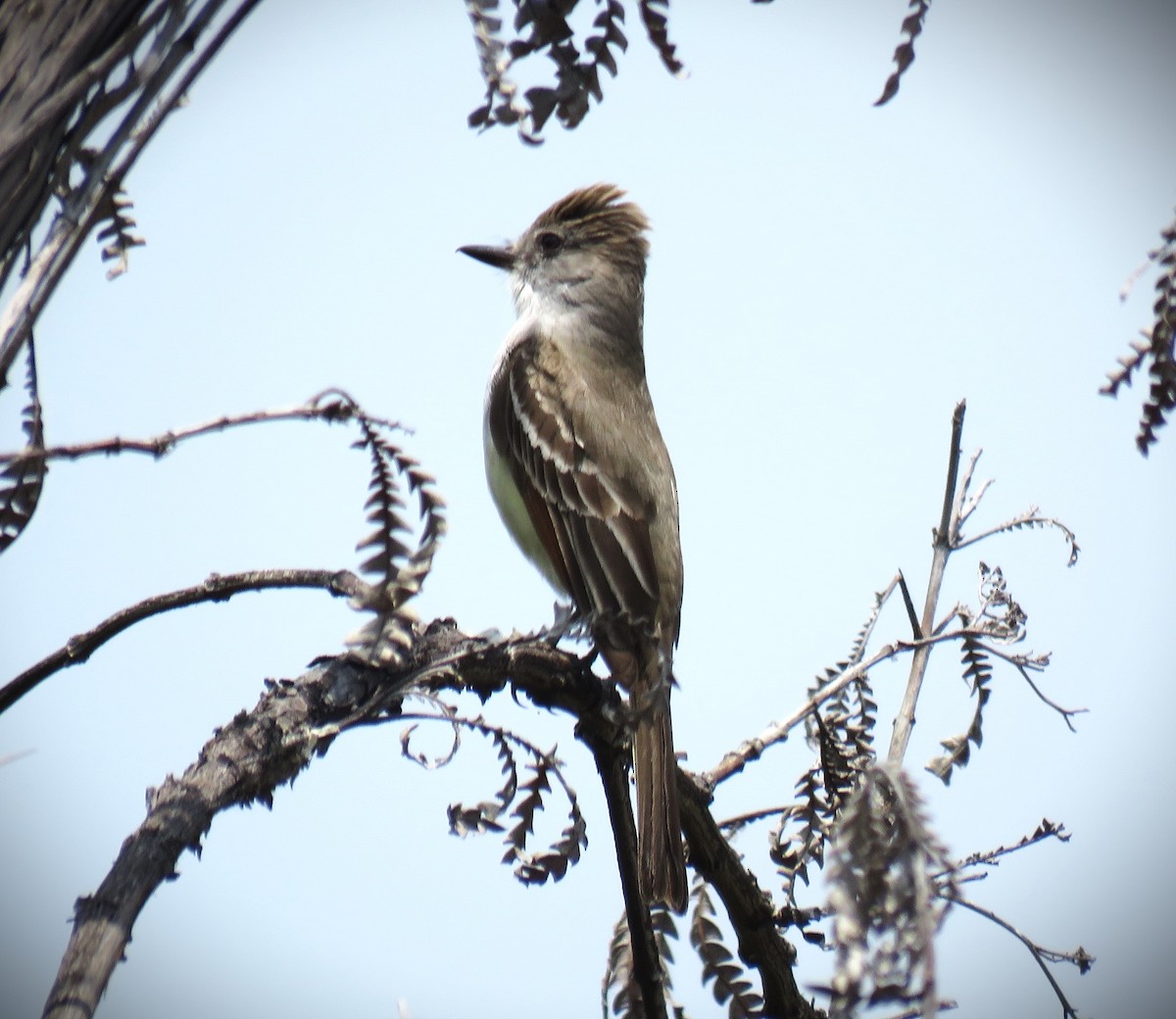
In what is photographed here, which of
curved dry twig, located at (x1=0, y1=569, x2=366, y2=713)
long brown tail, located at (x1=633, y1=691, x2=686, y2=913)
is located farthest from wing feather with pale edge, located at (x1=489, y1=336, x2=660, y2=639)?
curved dry twig, located at (x1=0, y1=569, x2=366, y2=713)

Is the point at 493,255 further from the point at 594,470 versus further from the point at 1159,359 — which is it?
the point at 1159,359

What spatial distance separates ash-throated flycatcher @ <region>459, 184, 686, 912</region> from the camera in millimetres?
4484

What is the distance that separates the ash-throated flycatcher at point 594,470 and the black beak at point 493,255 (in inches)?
11.1

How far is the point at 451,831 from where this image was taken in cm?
257

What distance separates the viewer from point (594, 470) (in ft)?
16.3

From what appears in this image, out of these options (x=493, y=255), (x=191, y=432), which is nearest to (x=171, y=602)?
(x=191, y=432)

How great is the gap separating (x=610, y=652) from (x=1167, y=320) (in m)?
2.18

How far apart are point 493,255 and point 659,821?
4.00 metres

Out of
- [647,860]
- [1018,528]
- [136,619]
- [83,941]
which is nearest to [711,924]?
[647,860]

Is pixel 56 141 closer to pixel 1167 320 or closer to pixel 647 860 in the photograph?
pixel 1167 320

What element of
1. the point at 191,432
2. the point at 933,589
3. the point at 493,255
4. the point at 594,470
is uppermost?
the point at 493,255

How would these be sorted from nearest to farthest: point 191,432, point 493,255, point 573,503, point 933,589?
point 191,432, point 933,589, point 573,503, point 493,255

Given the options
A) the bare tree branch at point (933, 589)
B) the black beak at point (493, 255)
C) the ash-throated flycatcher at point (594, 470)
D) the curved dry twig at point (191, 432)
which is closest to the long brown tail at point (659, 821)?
the ash-throated flycatcher at point (594, 470)

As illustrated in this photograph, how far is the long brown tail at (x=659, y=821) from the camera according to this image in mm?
3258
